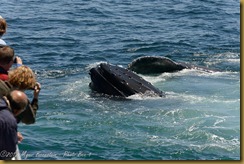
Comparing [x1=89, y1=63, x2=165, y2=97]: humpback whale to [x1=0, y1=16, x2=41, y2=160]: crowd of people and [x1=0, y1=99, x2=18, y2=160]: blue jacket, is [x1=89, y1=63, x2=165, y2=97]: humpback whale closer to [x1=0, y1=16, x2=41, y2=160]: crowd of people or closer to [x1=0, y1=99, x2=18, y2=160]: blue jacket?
[x1=0, y1=16, x2=41, y2=160]: crowd of people

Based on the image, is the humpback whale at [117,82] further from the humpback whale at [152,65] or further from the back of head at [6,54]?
the back of head at [6,54]

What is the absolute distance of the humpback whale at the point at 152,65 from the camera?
727 inches

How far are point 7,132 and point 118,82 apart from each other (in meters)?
8.03

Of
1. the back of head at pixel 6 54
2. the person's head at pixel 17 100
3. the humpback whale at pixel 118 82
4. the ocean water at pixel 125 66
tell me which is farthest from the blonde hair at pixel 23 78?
the humpback whale at pixel 118 82

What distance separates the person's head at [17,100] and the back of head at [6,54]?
0.73m

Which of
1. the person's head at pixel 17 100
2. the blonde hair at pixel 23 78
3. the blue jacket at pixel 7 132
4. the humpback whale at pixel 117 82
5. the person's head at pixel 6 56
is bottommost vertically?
the humpback whale at pixel 117 82

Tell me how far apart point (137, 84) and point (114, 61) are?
22.9 ft

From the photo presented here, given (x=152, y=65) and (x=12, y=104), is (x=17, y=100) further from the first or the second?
(x=152, y=65)

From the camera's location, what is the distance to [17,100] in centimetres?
737

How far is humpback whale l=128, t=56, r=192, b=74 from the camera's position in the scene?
1847 cm

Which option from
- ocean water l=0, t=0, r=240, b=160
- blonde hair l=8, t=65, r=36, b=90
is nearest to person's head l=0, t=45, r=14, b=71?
blonde hair l=8, t=65, r=36, b=90

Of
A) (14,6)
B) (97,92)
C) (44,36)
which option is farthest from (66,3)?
(97,92)

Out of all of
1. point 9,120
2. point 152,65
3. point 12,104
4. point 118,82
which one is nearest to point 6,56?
point 12,104

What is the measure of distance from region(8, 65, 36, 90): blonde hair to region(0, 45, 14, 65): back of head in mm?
475
